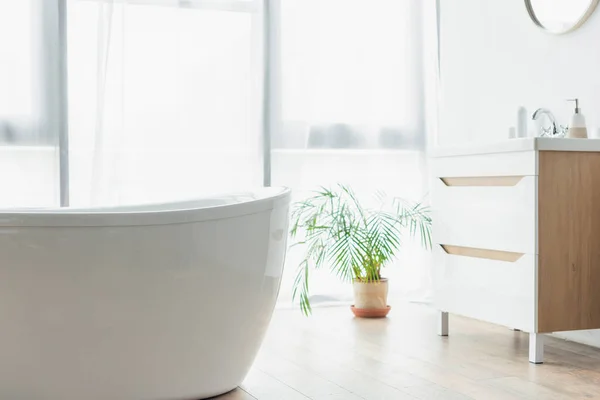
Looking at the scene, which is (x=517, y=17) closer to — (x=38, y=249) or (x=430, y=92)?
(x=430, y=92)

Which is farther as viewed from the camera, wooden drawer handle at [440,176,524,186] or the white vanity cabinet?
wooden drawer handle at [440,176,524,186]

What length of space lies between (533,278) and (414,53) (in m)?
1.97

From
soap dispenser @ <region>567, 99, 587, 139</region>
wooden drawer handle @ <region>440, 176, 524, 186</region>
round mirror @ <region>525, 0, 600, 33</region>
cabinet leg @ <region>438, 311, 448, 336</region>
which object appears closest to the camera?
wooden drawer handle @ <region>440, 176, 524, 186</region>

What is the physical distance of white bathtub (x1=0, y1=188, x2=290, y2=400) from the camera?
2141 mm

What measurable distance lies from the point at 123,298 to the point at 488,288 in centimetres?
145

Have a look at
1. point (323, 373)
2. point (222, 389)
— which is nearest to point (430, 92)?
point (323, 373)

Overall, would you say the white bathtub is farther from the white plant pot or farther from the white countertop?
the white plant pot

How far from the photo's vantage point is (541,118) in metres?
3.50

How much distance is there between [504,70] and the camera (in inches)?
151

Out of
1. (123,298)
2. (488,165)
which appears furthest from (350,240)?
(123,298)

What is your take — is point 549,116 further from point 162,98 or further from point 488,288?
point 162,98

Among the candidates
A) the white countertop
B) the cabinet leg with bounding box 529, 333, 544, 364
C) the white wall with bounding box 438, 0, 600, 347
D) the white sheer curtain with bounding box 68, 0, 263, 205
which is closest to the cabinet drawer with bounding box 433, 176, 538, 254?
the white countertop

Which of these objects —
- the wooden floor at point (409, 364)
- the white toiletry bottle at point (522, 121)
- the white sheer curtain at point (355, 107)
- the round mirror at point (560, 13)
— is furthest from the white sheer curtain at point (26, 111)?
the round mirror at point (560, 13)

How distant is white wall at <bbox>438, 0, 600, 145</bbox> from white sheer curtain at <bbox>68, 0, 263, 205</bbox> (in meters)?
0.99
